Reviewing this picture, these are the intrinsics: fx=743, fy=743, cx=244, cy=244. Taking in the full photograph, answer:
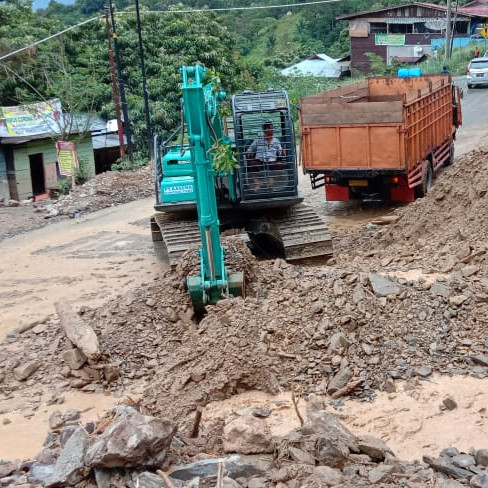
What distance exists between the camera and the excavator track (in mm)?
11852

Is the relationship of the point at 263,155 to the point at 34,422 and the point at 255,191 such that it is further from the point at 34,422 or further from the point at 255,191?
the point at 34,422

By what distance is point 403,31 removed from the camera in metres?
48.1

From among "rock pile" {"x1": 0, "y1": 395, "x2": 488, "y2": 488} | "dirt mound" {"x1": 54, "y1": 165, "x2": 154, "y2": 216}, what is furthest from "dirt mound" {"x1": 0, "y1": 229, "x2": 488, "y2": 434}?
"dirt mound" {"x1": 54, "y1": 165, "x2": 154, "y2": 216}

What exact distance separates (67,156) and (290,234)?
41.8ft

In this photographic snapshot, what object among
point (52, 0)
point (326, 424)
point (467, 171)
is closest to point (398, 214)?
point (467, 171)

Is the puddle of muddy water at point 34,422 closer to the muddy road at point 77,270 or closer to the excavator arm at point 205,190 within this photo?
the muddy road at point 77,270

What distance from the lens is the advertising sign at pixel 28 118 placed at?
23625 millimetres

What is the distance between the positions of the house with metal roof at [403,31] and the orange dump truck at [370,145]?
111 ft

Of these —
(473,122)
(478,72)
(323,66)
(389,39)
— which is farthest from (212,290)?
(389,39)

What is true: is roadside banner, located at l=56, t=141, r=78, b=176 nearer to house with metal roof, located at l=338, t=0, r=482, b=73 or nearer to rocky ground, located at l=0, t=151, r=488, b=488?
rocky ground, located at l=0, t=151, r=488, b=488

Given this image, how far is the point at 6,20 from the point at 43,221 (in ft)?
48.6

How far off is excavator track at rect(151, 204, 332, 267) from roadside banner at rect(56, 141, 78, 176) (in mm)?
11106

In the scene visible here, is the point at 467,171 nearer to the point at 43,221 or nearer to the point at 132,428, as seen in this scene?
the point at 132,428

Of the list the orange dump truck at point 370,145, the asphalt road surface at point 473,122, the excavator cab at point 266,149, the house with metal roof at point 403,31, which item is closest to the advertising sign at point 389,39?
the house with metal roof at point 403,31
